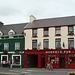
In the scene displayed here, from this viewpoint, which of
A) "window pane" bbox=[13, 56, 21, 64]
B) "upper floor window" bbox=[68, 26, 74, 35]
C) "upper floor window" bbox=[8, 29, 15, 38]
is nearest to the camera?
"upper floor window" bbox=[68, 26, 74, 35]

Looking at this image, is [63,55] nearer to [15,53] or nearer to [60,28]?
[60,28]

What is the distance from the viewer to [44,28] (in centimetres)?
3412

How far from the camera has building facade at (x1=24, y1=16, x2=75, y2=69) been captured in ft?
105

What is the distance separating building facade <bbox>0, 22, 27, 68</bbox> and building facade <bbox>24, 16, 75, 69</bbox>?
1220mm

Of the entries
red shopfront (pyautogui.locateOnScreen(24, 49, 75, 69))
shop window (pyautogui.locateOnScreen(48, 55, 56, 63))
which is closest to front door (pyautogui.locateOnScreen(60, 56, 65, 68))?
red shopfront (pyautogui.locateOnScreen(24, 49, 75, 69))

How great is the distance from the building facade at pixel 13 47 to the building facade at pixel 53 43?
4.00 feet

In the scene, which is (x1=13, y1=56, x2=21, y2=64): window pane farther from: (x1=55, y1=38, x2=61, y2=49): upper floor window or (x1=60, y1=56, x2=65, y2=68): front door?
(x1=60, y1=56, x2=65, y2=68): front door

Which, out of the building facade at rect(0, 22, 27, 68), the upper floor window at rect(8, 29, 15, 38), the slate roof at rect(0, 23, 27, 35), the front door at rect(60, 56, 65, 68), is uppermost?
the slate roof at rect(0, 23, 27, 35)

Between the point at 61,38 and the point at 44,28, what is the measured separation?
428 cm

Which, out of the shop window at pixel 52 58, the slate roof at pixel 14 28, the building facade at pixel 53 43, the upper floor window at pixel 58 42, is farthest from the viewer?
the slate roof at pixel 14 28

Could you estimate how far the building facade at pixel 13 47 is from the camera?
3529 cm

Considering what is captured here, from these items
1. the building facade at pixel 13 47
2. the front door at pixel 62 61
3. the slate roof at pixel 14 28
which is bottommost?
the front door at pixel 62 61

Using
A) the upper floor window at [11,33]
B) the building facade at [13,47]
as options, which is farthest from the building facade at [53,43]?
the upper floor window at [11,33]

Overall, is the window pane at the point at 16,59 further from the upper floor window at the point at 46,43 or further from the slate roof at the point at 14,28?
the upper floor window at the point at 46,43
